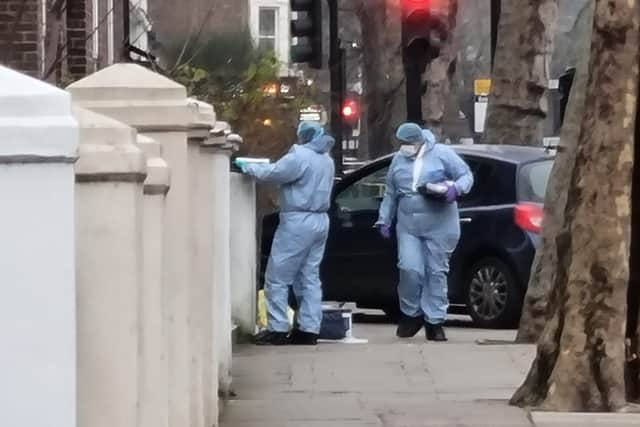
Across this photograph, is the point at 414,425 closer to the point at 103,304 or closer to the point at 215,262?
the point at 215,262

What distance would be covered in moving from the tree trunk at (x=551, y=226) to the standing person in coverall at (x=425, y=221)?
2.21 ft

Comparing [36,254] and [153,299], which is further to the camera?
[153,299]

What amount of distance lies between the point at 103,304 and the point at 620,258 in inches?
177

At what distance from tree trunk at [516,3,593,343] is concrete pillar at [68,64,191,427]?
6.26 metres

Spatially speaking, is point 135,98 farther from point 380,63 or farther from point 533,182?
point 380,63

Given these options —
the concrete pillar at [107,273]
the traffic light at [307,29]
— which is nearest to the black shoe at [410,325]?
the traffic light at [307,29]

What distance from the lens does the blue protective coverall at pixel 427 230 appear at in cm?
1277

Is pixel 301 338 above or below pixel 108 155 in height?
below

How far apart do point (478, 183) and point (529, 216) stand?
59 cm

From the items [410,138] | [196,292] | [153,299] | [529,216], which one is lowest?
[529,216]

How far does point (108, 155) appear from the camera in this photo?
4117 mm

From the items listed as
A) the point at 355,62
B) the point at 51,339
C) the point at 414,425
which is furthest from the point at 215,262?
the point at 355,62

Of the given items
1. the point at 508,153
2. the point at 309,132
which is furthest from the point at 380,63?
the point at 309,132

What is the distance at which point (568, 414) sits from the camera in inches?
317
